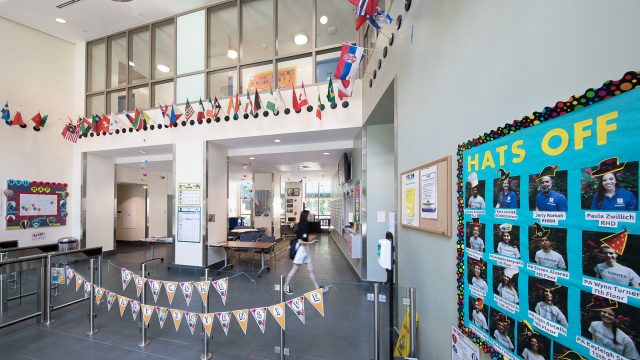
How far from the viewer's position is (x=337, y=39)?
5816 millimetres

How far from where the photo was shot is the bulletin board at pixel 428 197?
183 cm

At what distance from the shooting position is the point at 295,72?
595 cm

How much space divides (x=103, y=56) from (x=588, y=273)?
1108 cm

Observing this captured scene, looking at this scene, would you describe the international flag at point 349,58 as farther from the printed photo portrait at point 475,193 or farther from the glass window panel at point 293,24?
the glass window panel at point 293,24

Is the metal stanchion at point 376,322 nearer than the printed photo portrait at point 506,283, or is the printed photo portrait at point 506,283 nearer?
the printed photo portrait at point 506,283

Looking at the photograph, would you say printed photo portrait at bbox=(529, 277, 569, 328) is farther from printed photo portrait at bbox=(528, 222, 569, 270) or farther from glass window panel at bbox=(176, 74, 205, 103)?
glass window panel at bbox=(176, 74, 205, 103)

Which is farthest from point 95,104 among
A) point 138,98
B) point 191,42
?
point 191,42

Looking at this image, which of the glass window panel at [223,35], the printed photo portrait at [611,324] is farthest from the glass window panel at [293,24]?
the printed photo portrait at [611,324]

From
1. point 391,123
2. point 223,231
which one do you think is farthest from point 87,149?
point 391,123

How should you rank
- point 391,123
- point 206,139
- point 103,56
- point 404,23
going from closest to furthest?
point 404,23, point 391,123, point 206,139, point 103,56

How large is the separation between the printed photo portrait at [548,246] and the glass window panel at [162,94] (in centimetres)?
791

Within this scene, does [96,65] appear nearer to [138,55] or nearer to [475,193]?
[138,55]

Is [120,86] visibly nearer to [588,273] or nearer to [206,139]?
[206,139]

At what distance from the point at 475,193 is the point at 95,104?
10.2 metres
